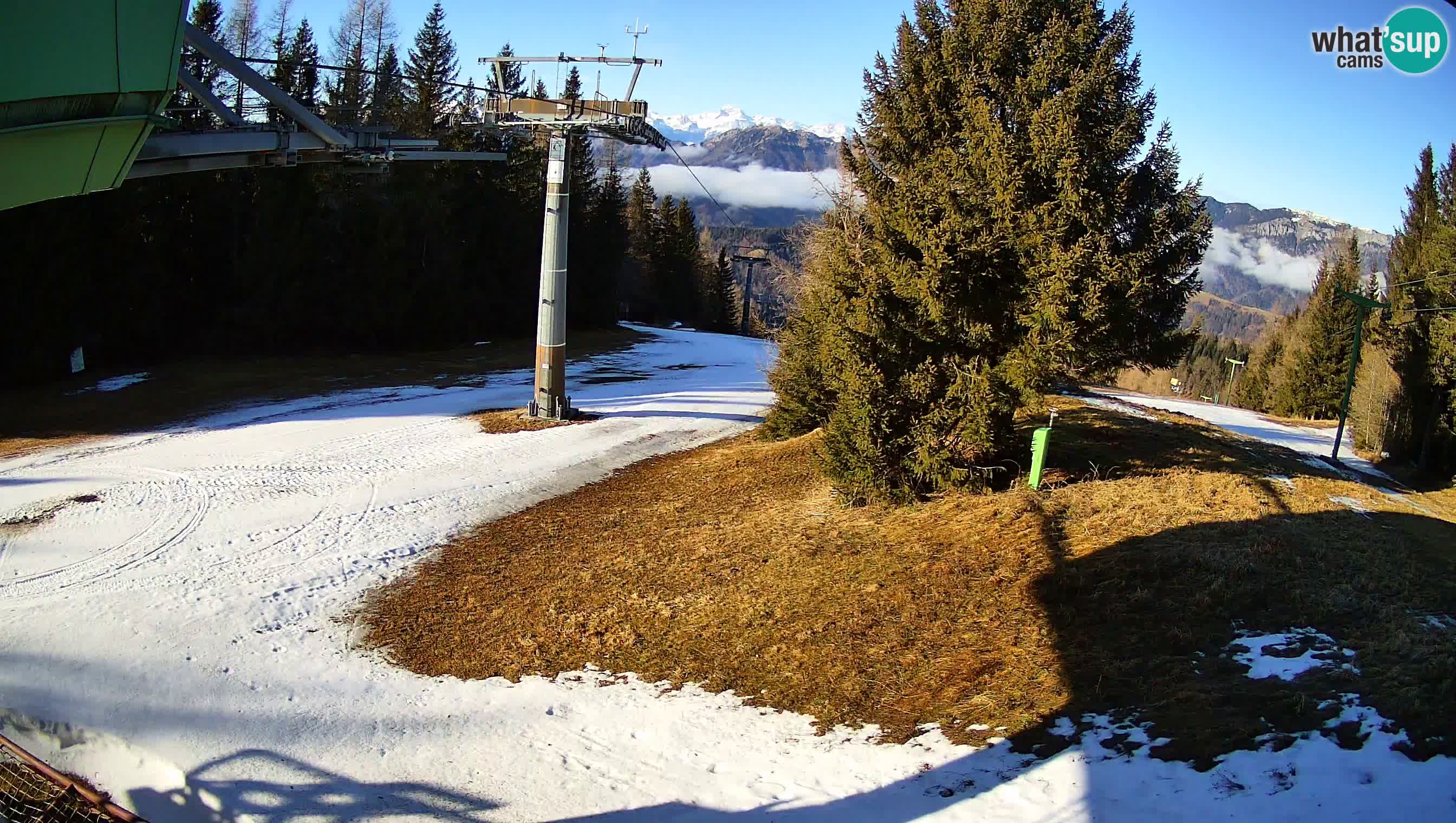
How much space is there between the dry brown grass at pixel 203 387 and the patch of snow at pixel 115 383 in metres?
0.20

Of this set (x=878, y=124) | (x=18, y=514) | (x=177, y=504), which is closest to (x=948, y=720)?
(x=878, y=124)

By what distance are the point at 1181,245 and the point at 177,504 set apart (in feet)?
49.4

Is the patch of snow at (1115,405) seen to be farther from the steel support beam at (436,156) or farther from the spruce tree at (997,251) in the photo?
the steel support beam at (436,156)

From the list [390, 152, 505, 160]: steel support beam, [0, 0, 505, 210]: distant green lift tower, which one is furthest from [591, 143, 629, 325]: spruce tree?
[0, 0, 505, 210]: distant green lift tower

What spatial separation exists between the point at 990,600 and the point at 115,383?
24302 millimetres

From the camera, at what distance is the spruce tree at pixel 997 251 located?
10789 millimetres

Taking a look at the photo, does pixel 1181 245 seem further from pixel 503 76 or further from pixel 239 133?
pixel 503 76

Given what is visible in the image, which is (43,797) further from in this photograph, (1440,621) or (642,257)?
(642,257)

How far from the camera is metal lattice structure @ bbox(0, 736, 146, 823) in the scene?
5.58m

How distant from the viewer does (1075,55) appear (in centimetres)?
1127

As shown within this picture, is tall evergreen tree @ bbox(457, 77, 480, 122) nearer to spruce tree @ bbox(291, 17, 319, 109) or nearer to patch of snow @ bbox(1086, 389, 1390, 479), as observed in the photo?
spruce tree @ bbox(291, 17, 319, 109)

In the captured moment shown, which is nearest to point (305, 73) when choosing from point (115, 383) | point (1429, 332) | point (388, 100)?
point (388, 100)

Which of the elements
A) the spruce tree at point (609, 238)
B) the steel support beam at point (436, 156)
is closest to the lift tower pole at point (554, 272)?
the steel support beam at point (436, 156)

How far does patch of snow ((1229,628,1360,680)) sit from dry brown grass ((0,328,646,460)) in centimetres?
1948
